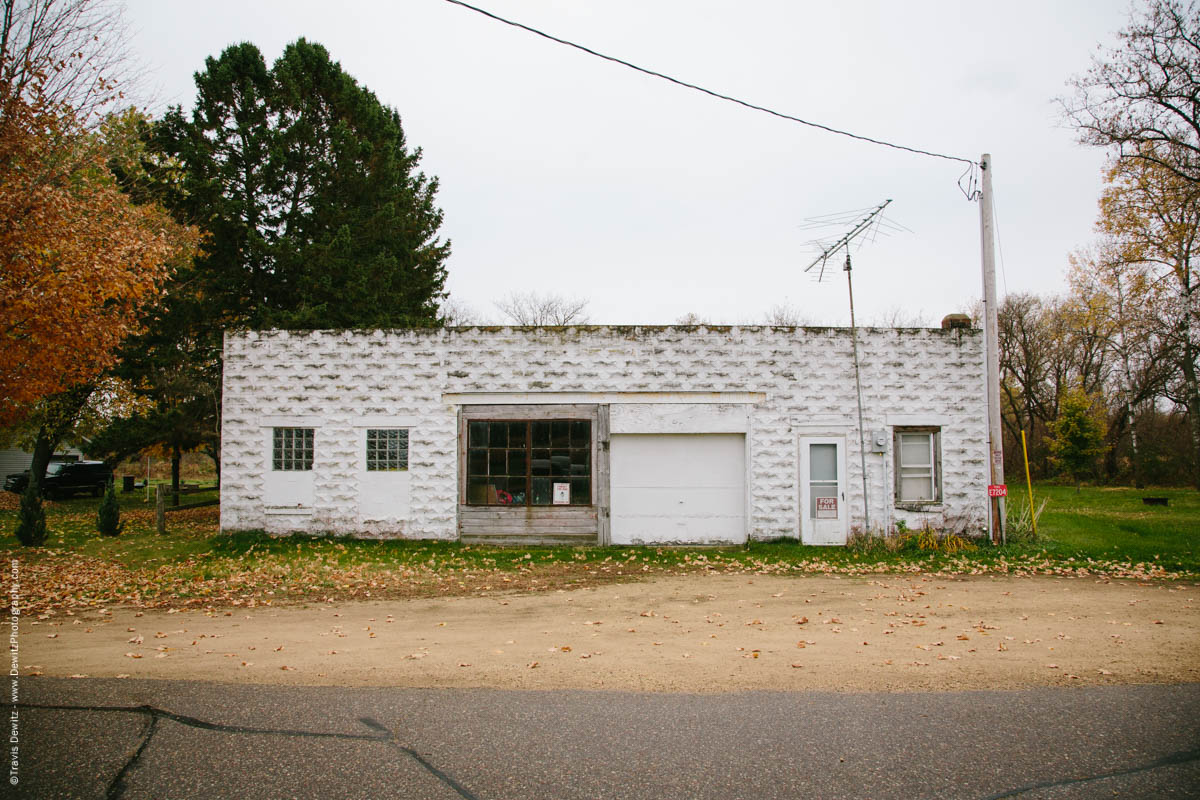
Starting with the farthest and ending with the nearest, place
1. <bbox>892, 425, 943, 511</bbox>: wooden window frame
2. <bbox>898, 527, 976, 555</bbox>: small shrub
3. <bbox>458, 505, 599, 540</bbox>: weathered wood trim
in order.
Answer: <bbox>458, 505, 599, 540</bbox>: weathered wood trim
<bbox>892, 425, 943, 511</bbox>: wooden window frame
<bbox>898, 527, 976, 555</bbox>: small shrub

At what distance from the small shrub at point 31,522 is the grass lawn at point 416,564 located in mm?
286

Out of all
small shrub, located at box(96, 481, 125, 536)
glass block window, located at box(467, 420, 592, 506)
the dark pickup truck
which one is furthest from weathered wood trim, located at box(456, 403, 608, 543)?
the dark pickup truck

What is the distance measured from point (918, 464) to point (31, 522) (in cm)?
1719

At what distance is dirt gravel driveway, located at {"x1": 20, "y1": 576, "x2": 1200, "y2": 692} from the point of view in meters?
6.18

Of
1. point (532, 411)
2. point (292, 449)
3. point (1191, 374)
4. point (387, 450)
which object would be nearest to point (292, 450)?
point (292, 449)

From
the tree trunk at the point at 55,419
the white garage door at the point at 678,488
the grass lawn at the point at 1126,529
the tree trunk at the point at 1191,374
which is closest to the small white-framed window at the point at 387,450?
the white garage door at the point at 678,488

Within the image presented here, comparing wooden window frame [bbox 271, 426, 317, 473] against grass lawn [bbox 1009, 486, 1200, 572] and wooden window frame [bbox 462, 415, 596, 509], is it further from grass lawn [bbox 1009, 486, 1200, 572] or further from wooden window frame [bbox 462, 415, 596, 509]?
grass lawn [bbox 1009, 486, 1200, 572]

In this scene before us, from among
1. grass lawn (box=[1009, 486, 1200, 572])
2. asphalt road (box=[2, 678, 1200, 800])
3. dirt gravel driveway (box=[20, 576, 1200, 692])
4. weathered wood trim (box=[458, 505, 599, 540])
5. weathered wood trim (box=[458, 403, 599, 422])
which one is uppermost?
weathered wood trim (box=[458, 403, 599, 422])

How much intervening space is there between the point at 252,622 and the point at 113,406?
20.8 metres

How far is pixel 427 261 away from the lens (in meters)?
28.0

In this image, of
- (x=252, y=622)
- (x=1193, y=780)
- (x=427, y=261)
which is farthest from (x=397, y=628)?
(x=427, y=261)

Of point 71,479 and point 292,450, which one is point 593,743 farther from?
point 71,479

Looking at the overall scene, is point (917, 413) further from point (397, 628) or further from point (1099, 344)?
point (1099, 344)

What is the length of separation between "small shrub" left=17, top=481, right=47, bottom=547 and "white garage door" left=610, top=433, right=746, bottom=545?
11.5 m
